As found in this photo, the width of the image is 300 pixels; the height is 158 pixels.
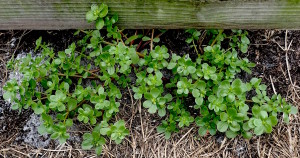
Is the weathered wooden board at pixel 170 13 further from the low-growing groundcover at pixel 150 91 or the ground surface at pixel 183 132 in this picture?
the ground surface at pixel 183 132

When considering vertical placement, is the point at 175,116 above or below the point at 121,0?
below

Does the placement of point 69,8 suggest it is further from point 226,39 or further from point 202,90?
point 226,39

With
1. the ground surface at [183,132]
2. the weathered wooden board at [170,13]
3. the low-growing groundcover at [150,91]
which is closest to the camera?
the weathered wooden board at [170,13]

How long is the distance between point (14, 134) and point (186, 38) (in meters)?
1.15

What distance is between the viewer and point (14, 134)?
1.92 meters

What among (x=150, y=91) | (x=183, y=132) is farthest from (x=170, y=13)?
(x=183, y=132)

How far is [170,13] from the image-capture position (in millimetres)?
1489

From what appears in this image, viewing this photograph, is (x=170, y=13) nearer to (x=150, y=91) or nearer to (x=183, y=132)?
(x=150, y=91)

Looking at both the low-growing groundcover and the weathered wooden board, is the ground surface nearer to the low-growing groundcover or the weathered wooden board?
the low-growing groundcover

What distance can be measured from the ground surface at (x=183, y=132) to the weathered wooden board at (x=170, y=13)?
0.43m

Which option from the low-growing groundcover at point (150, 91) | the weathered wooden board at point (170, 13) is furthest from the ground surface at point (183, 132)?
the weathered wooden board at point (170, 13)

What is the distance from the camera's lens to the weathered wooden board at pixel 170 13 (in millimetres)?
1423

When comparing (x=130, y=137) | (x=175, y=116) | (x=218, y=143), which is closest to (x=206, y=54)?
(x=175, y=116)

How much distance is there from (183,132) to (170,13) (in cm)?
71
